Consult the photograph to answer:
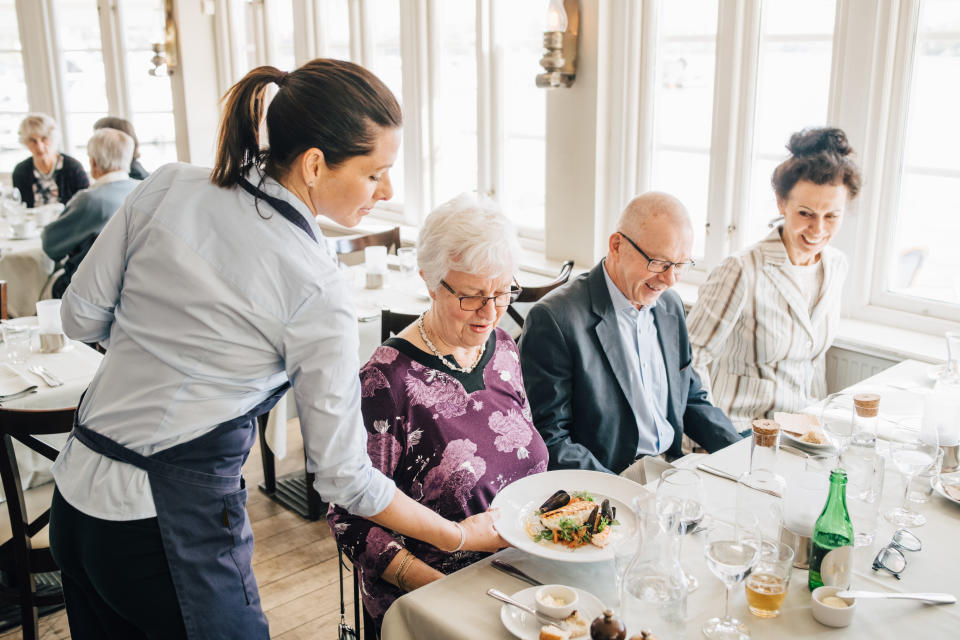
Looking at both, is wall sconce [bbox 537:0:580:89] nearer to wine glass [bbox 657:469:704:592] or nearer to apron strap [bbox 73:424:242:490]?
wine glass [bbox 657:469:704:592]

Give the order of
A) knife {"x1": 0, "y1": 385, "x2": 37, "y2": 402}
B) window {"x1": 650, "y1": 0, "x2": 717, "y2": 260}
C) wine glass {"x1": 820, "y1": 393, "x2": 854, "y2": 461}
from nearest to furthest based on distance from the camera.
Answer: wine glass {"x1": 820, "y1": 393, "x2": 854, "y2": 461}, knife {"x1": 0, "y1": 385, "x2": 37, "y2": 402}, window {"x1": 650, "y1": 0, "x2": 717, "y2": 260}

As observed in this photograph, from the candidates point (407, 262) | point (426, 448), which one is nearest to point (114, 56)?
point (407, 262)

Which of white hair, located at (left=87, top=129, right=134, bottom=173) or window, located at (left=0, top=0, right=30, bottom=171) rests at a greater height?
window, located at (left=0, top=0, right=30, bottom=171)

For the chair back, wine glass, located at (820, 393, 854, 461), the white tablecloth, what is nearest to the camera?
wine glass, located at (820, 393, 854, 461)

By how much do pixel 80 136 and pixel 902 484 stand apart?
7.69 metres

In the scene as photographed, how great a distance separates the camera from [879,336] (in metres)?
3.03

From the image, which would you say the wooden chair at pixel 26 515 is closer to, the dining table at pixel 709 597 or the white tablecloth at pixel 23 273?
the dining table at pixel 709 597

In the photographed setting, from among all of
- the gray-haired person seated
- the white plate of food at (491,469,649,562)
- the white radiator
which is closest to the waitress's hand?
the white plate of food at (491,469,649,562)

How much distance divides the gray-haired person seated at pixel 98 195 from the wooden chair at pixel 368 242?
3.53 feet

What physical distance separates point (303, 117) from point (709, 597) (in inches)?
39.1

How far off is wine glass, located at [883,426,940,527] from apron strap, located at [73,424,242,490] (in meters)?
1.30

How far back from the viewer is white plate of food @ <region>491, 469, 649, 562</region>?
1419 millimetres

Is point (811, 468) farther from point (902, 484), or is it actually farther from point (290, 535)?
point (290, 535)

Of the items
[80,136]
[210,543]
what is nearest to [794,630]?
[210,543]
